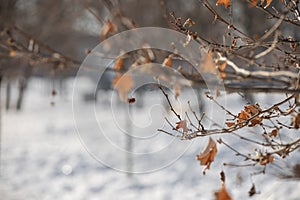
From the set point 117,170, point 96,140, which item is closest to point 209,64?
point 117,170

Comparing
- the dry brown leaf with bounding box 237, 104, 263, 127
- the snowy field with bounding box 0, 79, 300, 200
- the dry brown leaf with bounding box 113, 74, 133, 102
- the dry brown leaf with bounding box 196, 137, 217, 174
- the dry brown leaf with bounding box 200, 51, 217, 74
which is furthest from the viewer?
the snowy field with bounding box 0, 79, 300, 200

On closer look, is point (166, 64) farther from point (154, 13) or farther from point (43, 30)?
point (43, 30)

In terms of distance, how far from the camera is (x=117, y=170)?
7539 mm

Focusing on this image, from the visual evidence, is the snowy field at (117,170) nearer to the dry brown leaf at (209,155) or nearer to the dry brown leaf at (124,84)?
the dry brown leaf at (124,84)

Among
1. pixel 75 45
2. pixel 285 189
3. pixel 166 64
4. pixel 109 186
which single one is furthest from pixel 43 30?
pixel 166 64

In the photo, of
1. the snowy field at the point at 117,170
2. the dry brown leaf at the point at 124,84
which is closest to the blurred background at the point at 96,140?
the snowy field at the point at 117,170

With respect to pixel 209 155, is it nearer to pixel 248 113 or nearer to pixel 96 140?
pixel 248 113

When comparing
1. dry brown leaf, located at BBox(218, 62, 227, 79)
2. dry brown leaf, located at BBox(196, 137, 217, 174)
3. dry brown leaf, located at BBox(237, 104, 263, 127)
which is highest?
dry brown leaf, located at BBox(218, 62, 227, 79)

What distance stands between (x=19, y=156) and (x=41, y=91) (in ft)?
71.4

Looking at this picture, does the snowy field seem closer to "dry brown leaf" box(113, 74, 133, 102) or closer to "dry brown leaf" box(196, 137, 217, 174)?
"dry brown leaf" box(113, 74, 133, 102)

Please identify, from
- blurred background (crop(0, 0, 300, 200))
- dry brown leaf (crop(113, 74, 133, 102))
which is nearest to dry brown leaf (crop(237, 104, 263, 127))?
blurred background (crop(0, 0, 300, 200))

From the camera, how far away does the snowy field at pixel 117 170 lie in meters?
5.04

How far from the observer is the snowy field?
16.5 feet

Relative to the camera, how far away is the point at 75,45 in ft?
50.5
